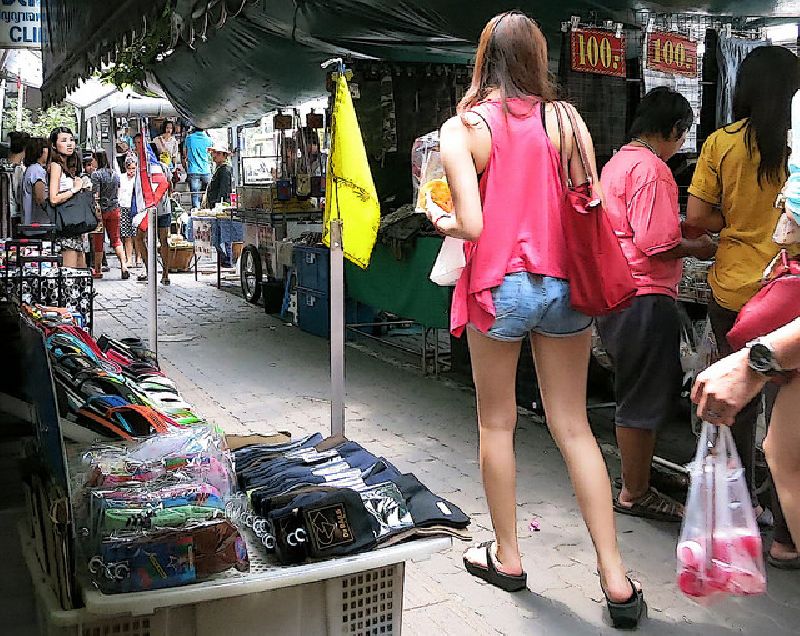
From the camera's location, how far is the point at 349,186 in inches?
170

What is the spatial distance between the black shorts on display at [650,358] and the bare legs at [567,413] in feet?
2.90

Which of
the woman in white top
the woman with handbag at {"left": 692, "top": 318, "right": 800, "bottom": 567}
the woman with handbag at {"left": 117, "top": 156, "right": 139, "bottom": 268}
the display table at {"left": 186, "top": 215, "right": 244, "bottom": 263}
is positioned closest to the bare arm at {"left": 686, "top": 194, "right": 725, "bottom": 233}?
the woman with handbag at {"left": 692, "top": 318, "right": 800, "bottom": 567}

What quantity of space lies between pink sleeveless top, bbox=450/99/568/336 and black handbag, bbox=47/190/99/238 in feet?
24.8

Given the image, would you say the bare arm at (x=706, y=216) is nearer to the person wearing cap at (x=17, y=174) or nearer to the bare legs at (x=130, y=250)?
the person wearing cap at (x=17, y=174)

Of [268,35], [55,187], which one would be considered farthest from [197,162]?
[268,35]

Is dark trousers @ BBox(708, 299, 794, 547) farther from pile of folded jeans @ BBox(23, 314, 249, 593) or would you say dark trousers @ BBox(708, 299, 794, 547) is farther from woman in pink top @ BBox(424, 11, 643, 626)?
pile of folded jeans @ BBox(23, 314, 249, 593)

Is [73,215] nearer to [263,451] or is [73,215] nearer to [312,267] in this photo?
[312,267]

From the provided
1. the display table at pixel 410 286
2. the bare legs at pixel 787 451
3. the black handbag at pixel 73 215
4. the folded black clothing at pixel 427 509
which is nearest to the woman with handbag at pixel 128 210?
the black handbag at pixel 73 215

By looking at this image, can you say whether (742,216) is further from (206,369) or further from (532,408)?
(206,369)

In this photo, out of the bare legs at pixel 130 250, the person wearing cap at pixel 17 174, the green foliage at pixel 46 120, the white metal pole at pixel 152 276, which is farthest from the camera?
the green foliage at pixel 46 120

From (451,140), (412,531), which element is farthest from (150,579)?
(451,140)

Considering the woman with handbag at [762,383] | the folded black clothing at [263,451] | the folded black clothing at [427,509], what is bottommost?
the folded black clothing at [427,509]

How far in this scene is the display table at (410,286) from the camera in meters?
7.07

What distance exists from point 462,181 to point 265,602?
1.56 m
